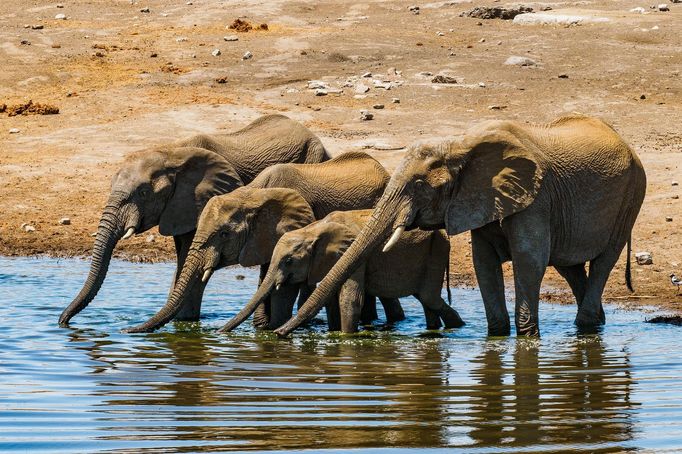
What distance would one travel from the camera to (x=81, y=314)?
13.5 meters

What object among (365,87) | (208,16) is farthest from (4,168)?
(208,16)

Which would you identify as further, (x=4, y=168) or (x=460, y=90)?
(x=460, y=90)

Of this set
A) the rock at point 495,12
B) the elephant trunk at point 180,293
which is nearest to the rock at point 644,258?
the elephant trunk at point 180,293

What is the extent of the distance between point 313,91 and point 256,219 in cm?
1232

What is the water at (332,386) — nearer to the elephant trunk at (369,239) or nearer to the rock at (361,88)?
the elephant trunk at (369,239)

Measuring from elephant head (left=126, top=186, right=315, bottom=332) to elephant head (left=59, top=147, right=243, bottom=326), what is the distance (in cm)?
83

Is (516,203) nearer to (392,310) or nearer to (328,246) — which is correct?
(328,246)

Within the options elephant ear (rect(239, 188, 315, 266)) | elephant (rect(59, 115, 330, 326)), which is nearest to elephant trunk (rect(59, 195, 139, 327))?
elephant (rect(59, 115, 330, 326))

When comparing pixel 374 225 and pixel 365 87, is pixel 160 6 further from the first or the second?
pixel 374 225

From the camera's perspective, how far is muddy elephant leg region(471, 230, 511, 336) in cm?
1183

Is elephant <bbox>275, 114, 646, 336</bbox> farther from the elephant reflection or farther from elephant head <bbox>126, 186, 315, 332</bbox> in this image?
elephant head <bbox>126, 186, 315, 332</bbox>

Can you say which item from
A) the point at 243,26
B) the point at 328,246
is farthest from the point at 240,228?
the point at 243,26

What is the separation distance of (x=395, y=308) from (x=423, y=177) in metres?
2.52

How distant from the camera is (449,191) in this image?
11305mm
